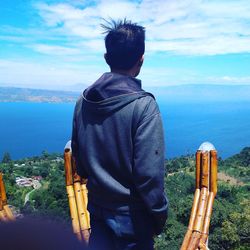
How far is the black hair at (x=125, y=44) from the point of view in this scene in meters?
Answer: 1.55

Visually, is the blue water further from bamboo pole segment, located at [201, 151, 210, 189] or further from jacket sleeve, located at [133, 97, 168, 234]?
jacket sleeve, located at [133, 97, 168, 234]

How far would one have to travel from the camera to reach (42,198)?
25.6m

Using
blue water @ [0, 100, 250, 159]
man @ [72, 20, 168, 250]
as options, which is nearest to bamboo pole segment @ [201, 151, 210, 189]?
man @ [72, 20, 168, 250]

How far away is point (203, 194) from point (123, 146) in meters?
0.76

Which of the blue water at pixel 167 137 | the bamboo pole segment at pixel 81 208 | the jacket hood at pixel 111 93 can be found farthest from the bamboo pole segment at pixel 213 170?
the blue water at pixel 167 137

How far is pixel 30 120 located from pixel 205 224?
11448 cm

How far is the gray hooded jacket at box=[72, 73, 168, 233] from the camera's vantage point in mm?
1396

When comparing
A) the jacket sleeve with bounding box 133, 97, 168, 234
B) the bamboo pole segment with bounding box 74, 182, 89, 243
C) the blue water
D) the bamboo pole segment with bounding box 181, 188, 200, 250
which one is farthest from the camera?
the blue water

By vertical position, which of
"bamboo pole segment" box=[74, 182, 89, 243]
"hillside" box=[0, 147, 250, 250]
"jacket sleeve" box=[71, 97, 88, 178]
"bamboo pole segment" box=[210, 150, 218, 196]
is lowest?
"hillside" box=[0, 147, 250, 250]

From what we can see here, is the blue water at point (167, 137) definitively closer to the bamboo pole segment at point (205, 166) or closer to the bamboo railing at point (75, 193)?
the bamboo railing at point (75, 193)

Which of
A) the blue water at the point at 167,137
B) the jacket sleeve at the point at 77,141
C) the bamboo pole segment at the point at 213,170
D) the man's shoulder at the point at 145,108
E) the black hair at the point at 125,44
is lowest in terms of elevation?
the blue water at the point at 167,137

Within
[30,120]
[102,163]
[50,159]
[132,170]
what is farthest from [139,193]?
[30,120]

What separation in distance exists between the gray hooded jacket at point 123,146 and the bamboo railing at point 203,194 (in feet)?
1.39

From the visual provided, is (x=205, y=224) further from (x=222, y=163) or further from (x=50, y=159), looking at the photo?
(x=50, y=159)
